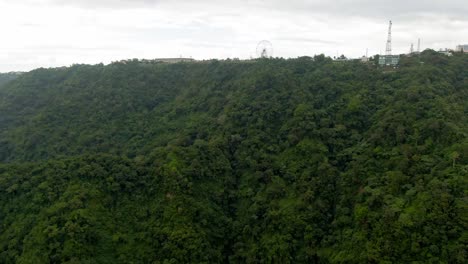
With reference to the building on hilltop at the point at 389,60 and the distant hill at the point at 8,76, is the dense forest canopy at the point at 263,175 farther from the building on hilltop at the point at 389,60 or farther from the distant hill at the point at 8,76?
the distant hill at the point at 8,76

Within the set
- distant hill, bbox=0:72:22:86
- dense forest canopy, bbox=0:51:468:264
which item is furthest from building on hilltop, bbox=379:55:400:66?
distant hill, bbox=0:72:22:86

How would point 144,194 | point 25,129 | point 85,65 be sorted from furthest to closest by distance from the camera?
point 85,65 < point 25,129 < point 144,194

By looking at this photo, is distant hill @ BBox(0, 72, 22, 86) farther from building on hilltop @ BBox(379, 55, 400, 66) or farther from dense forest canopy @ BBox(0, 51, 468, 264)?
building on hilltop @ BBox(379, 55, 400, 66)

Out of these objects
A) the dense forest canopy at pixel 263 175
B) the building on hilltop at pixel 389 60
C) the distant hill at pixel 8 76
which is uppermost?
the building on hilltop at pixel 389 60

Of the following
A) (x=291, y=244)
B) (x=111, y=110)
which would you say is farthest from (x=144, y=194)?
(x=111, y=110)

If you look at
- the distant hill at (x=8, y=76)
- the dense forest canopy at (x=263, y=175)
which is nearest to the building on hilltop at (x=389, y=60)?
the dense forest canopy at (x=263, y=175)

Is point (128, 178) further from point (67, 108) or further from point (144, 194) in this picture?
point (67, 108)

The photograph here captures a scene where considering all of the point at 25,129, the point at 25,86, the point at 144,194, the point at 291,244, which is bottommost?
the point at 291,244

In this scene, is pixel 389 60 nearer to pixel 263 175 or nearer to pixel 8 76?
pixel 263 175
